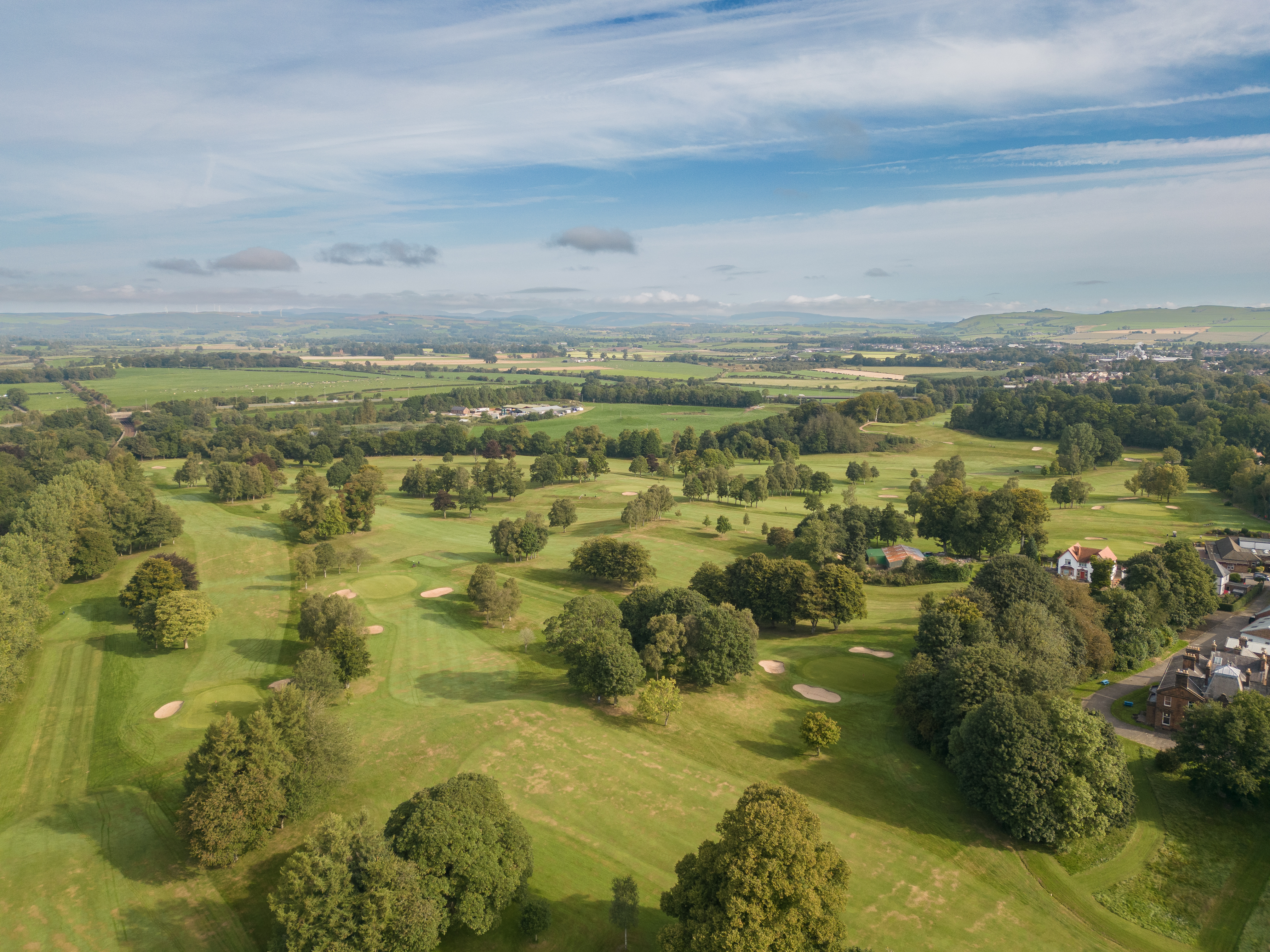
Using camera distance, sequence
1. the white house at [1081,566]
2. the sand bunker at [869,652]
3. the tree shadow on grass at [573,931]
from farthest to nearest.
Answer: the white house at [1081,566], the sand bunker at [869,652], the tree shadow on grass at [573,931]

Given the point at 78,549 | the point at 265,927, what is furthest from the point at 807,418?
the point at 265,927

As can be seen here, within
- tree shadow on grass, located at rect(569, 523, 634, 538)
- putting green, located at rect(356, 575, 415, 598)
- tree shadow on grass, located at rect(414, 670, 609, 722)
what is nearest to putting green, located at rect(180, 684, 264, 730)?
tree shadow on grass, located at rect(414, 670, 609, 722)

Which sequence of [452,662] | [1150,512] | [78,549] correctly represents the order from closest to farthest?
1. [452,662]
2. [78,549]
3. [1150,512]

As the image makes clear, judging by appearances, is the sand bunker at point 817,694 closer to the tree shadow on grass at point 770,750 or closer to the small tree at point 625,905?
the tree shadow on grass at point 770,750

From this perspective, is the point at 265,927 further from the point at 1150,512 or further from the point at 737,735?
the point at 1150,512

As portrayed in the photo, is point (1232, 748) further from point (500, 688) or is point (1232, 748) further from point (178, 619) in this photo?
point (178, 619)

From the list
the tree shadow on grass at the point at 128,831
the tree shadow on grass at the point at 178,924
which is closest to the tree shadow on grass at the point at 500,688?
the tree shadow on grass at the point at 128,831
